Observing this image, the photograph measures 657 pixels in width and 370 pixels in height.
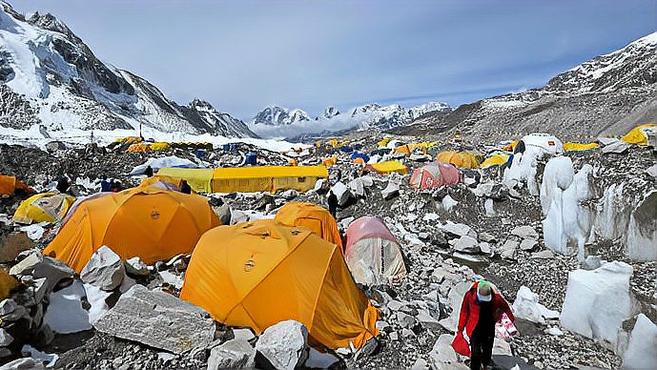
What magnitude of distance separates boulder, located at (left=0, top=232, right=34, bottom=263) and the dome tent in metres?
6.85

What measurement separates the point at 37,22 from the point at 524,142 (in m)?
145

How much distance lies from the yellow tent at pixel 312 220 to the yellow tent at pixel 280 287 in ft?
10.2

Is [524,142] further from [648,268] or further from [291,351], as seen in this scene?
[291,351]

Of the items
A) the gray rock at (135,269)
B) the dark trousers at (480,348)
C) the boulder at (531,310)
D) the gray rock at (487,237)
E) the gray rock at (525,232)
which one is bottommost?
the boulder at (531,310)

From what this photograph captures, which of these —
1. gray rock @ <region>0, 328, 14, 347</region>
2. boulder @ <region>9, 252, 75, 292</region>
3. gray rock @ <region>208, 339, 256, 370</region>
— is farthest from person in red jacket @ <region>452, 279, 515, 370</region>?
boulder @ <region>9, 252, 75, 292</region>

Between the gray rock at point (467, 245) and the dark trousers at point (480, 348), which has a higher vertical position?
the dark trousers at point (480, 348)

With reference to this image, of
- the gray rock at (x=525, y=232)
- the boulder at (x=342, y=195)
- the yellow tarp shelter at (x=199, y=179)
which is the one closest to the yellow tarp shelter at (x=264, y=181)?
the yellow tarp shelter at (x=199, y=179)

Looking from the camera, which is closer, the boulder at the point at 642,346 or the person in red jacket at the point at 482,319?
the person in red jacket at the point at 482,319

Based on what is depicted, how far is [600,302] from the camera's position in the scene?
21.5ft

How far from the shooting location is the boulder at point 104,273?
6.78 meters

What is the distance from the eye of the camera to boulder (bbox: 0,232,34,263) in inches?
324

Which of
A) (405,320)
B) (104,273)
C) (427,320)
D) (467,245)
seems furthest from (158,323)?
(467,245)

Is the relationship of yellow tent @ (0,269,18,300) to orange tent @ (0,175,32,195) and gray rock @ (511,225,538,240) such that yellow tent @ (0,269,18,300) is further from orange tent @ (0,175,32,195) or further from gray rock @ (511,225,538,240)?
orange tent @ (0,175,32,195)

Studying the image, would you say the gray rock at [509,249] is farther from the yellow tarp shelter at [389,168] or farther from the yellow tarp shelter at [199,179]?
the yellow tarp shelter at [199,179]
